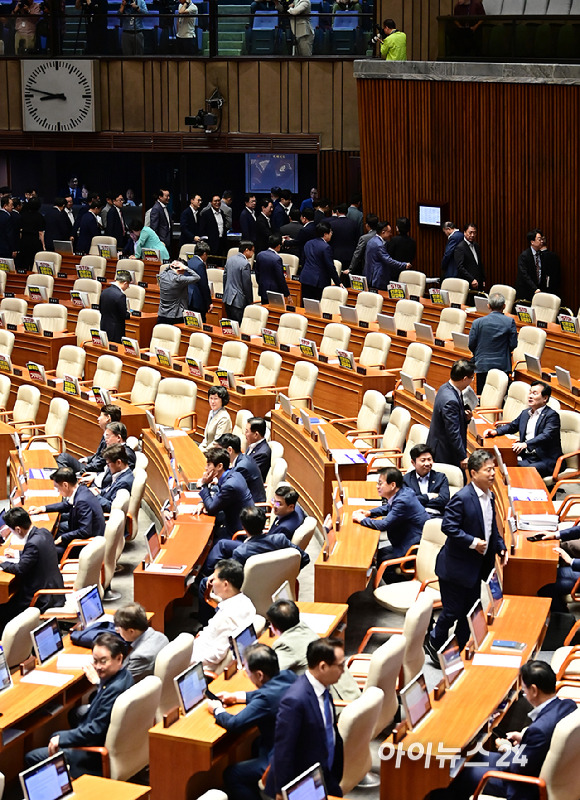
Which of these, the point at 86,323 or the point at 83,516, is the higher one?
the point at 86,323

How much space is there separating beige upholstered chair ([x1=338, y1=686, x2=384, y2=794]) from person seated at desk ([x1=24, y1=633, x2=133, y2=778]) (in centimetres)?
109

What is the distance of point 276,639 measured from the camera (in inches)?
235

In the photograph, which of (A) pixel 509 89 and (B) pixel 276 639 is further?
(A) pixel 509 89

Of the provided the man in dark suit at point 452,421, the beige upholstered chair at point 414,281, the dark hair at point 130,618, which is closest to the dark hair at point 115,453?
the man in dark suit at point 452,421

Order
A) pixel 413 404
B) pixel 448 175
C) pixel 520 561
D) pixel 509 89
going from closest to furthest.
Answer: pixel 520 561, pixel 413 404, pixel 509 89, pixel 448 175

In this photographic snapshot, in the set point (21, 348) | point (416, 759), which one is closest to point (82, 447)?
point (21, 348)

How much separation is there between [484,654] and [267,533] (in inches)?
70.3

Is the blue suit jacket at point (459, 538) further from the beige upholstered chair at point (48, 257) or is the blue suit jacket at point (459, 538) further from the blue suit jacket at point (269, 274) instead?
the beige upholstered chair at point (48, 257)

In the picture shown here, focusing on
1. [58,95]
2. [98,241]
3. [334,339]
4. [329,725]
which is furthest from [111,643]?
[58,95]

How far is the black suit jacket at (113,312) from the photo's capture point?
13297mm

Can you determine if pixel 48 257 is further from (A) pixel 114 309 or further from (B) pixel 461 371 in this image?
(B) pixel 461 371

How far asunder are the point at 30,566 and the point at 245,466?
1.78m

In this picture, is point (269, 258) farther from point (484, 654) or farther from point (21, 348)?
point (484, 654)

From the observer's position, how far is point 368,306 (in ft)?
43.9
